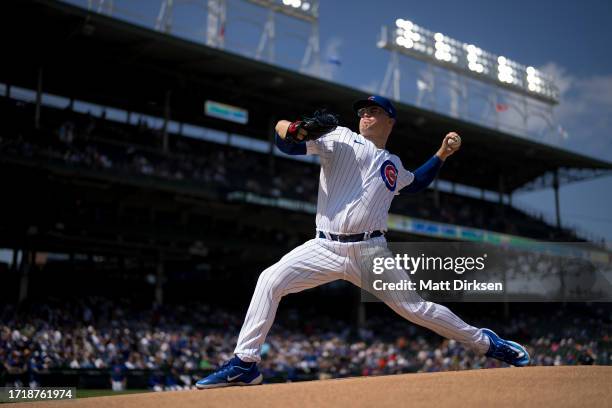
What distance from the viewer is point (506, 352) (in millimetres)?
4969

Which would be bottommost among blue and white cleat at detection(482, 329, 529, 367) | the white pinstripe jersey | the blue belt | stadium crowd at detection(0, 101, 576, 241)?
blue and white cleat at detection(482, 329, 529, 367)

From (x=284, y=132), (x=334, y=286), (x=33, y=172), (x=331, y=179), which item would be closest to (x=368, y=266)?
(x=331, y=179)

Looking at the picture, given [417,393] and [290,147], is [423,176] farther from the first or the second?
[417,393]

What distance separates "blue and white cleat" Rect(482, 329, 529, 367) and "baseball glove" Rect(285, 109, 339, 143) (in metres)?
1.92

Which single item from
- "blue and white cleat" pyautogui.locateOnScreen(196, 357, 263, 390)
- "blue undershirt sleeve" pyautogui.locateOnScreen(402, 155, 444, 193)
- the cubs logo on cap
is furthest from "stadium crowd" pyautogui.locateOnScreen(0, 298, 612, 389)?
the cubs logo on cap

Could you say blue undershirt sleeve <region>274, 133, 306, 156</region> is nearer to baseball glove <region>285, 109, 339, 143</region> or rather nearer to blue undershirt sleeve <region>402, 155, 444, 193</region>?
baseball glove <region>285, 109, 339, 143</region>

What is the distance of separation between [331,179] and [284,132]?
0.50 metres

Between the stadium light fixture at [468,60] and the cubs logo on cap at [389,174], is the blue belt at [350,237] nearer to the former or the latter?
the cubs logo on cap at [389,174]

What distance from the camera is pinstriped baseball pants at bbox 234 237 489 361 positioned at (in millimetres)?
4434

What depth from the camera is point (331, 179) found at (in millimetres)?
4723

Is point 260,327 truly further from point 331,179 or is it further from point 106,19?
point 106,19

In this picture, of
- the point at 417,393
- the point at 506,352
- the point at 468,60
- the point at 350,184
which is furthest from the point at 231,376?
the point at 468,60

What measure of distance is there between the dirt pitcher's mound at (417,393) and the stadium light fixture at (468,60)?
94.9 feet

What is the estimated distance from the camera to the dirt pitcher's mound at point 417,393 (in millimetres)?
3666
